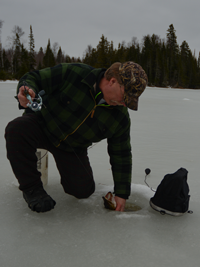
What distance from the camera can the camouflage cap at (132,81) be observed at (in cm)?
145

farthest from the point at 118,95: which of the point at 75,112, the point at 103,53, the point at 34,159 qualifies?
the point at 103,53

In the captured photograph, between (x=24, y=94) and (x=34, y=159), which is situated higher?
(x=24, y=94)

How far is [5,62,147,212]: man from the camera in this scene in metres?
1.62

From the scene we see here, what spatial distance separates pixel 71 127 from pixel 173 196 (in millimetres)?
847

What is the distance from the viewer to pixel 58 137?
1783 millimetres

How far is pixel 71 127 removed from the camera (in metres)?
1.74

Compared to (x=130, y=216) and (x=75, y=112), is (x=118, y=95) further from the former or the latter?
(x=130, y=216)

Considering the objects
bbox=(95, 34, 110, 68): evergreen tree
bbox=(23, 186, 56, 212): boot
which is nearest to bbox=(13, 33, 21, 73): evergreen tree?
bbox=(95, 34, 110, 68): evergreen tree

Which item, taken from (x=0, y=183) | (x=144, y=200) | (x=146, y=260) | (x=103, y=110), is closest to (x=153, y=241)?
(x=146, y=260)

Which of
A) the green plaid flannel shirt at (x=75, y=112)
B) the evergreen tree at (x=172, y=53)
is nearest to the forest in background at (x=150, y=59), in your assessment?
the evergreen tree at (x=172, y=53)

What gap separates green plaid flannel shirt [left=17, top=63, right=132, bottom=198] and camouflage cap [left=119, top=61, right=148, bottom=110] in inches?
Answer: 10.4

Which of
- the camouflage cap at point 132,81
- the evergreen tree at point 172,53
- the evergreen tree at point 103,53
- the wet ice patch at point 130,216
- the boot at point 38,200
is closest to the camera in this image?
the camouflage cap at point 132,81

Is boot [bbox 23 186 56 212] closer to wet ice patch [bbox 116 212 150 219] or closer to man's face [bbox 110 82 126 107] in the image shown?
wet ice patch [bbox 116 212 150 219]

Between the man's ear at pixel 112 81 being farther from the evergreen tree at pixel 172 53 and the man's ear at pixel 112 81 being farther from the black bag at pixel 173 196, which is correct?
the evergreen tree at pixel 172 53
